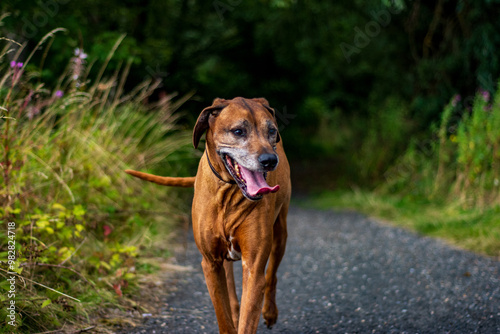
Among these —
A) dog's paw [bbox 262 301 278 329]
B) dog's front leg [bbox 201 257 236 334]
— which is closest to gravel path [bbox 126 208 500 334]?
dog's paw [bbox 262 301 278 329]

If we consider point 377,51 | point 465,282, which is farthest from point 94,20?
point 465,282

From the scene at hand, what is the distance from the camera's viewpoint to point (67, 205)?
15.4ft

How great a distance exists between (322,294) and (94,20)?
7.41 metres

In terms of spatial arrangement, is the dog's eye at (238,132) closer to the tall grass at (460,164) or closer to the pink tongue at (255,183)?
the pink tongue at (255,183)

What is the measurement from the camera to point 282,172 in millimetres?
3453

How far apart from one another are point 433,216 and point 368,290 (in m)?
3.13

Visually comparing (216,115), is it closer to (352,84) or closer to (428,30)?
(428,30)

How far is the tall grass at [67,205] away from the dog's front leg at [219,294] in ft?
2.90

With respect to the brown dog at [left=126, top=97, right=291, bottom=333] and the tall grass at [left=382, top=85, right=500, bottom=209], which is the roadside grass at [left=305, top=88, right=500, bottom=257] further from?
the brown dog at [left=126, top=97, right=291, bottom=333]

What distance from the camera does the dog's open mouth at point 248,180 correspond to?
2.67m

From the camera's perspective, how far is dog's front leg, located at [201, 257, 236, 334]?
A: 2994 millimetres

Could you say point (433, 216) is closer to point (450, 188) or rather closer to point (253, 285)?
point (450, 188)

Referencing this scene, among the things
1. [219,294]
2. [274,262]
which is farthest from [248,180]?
[274,262]

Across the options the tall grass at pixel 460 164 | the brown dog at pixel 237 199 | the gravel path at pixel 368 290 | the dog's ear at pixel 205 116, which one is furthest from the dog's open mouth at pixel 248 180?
the tall grass at pixel 460 164
